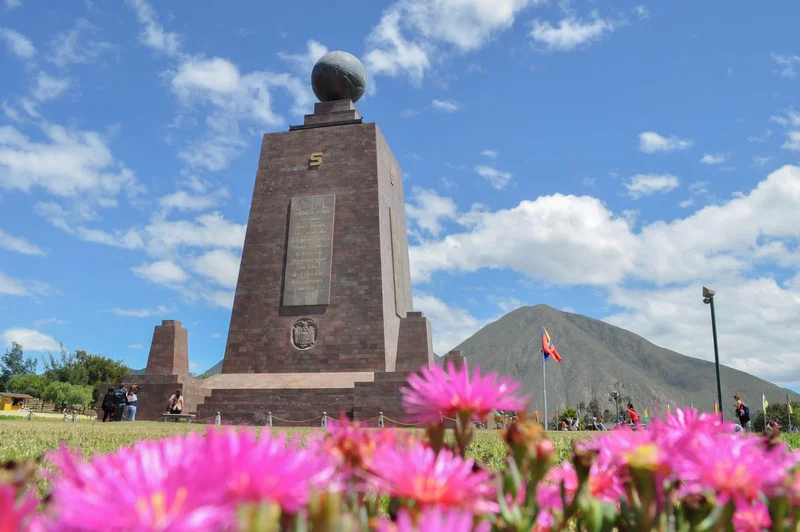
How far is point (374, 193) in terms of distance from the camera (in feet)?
66.8

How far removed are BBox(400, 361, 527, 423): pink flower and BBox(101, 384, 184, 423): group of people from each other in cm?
1707

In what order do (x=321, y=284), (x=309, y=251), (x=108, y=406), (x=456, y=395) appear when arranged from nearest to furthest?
1. (x=456, y=395)
2. (x=108, y=406)
3. (x=321, y=284)
4. (x=309, y=251)

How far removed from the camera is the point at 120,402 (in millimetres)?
16672

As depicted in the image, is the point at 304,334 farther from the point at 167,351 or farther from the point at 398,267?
the point at 398,267

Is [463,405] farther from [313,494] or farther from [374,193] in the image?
[374,193]

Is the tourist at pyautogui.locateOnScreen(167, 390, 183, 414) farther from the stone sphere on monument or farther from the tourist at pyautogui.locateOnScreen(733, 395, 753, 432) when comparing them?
the tourist at pyautogui.locateOnScreen(733, 395, 753, 432)

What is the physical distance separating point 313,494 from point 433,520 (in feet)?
0.50

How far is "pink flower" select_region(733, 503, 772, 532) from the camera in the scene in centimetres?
122

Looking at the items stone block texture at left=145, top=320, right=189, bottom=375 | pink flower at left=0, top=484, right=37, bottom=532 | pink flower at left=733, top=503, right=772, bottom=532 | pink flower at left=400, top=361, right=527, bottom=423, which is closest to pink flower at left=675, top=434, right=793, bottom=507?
pink flower at left=733, top=503, right=772, bottom=532

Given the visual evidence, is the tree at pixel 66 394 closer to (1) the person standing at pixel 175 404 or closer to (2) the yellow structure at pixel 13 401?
(2) the yellow structure at pixel 13 401

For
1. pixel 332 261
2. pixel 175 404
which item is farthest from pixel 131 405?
pixel 332 261

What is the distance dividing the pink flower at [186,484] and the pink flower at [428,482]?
10 cm

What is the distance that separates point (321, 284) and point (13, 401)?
42.9 meters

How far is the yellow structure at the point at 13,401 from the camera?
46719mm
